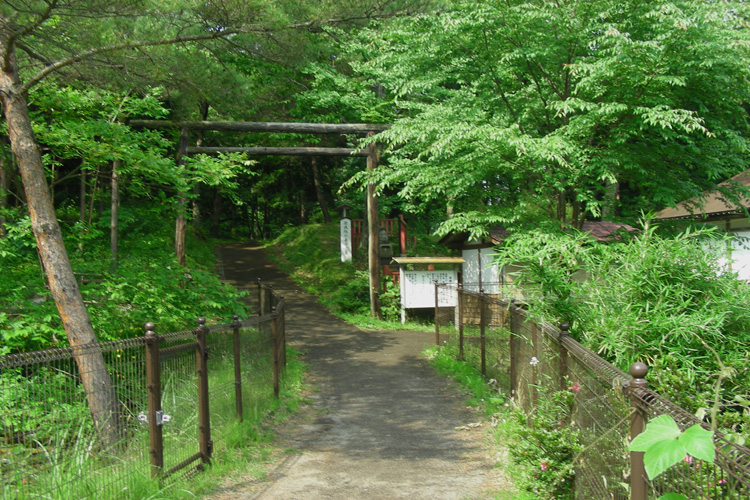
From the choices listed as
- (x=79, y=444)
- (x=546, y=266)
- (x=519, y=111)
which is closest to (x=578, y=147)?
(x=519, y=111)

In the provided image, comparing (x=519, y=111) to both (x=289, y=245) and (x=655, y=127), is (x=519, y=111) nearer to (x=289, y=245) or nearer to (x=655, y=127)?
(x=655, y=127)


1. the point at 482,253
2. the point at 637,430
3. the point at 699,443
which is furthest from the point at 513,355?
the point at 482,253

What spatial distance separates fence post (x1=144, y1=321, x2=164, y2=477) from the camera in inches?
177

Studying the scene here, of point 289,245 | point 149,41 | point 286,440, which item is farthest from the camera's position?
point 289,245

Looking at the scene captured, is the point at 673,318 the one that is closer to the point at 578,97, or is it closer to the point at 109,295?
the point at 578,97

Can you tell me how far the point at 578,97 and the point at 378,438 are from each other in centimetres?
694

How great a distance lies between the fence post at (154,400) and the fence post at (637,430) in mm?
3511

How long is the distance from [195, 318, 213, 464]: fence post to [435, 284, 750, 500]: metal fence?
3.07 meters

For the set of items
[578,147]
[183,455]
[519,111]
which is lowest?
[183,455]

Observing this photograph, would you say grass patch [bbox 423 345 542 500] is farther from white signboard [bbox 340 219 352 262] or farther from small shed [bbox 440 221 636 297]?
white signboard [bbox 340 219 352 262]

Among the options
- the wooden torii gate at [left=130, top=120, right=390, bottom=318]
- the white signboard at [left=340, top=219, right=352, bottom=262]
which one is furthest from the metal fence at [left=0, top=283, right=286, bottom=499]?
the white signboard at [left=340, top=219, right=352, bottom=262]

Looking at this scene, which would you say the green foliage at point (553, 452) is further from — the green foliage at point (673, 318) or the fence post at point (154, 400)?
the fence post at point (154, 400)

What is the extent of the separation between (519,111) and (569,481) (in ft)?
27.8

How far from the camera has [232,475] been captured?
206 inches
